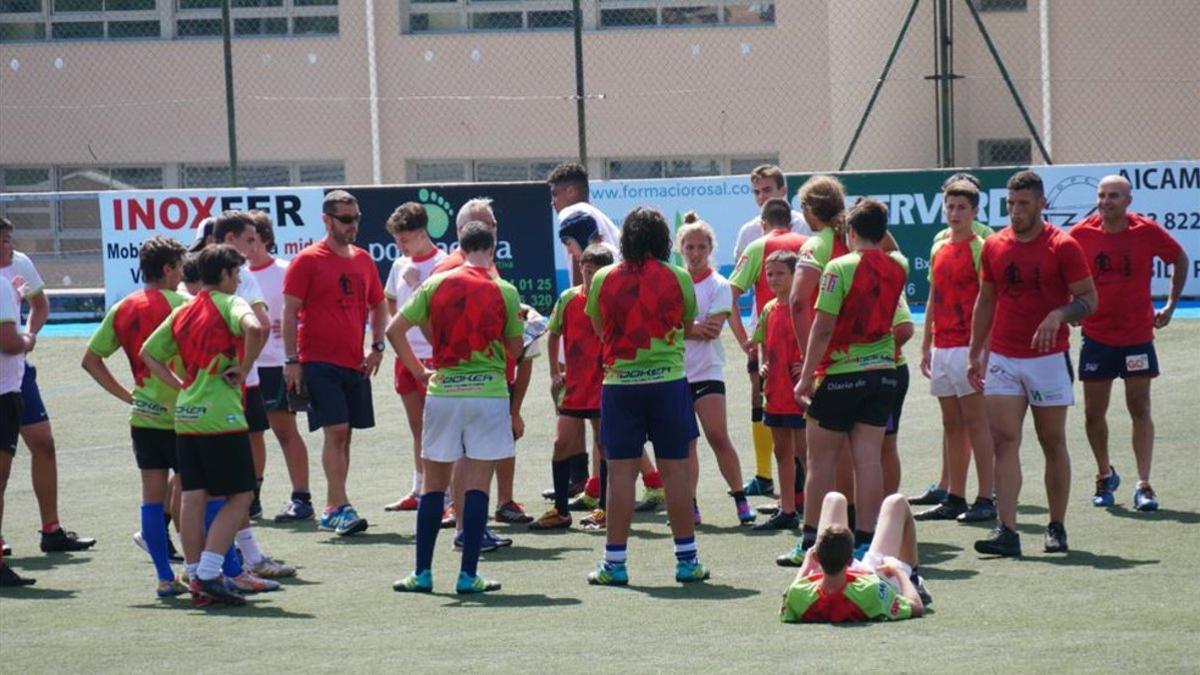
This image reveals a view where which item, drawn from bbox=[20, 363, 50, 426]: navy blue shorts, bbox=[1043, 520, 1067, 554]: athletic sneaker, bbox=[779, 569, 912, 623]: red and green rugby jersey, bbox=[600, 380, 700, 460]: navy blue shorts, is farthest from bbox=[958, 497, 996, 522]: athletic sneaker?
bbox=[20, 363, 50, 426]: navy blue shorts

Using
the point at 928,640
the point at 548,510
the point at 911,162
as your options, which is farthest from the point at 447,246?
the point at 928,640

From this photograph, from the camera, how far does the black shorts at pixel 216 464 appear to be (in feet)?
27.4

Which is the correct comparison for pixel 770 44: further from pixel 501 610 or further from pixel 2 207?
pixel 501 610

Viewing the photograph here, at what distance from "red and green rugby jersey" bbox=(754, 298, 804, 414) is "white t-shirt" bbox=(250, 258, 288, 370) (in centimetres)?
281

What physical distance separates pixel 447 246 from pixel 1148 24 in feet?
41.4

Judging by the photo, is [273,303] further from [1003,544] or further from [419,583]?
[1003,544]

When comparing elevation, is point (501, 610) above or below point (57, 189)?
below

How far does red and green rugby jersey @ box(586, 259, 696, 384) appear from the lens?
27.8ft

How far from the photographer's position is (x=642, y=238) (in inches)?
333

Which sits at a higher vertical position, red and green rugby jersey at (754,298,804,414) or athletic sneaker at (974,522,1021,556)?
red and green rugby jersey at (754,298,804,414)

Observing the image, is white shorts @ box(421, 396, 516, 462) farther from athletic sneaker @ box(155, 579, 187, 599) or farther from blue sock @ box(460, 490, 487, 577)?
athletic sneaker @ box(155, 579, 187, 599)

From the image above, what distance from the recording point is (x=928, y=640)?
7.16m

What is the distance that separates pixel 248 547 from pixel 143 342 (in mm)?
1096

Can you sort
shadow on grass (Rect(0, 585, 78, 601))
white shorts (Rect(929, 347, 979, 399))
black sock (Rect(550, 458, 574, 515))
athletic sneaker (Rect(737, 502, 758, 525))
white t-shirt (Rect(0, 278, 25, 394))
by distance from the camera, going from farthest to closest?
black sock (Rect(550, 458, 574, 515)), athletic sneaker (Rect(737, 502, 758, 525)), white shorts (Rect(929, 347, 979, 399)), white t-shirt (Rect(0, 278, 25, 394)), shadow on grass (Rect(0, 585, 78, 601))
